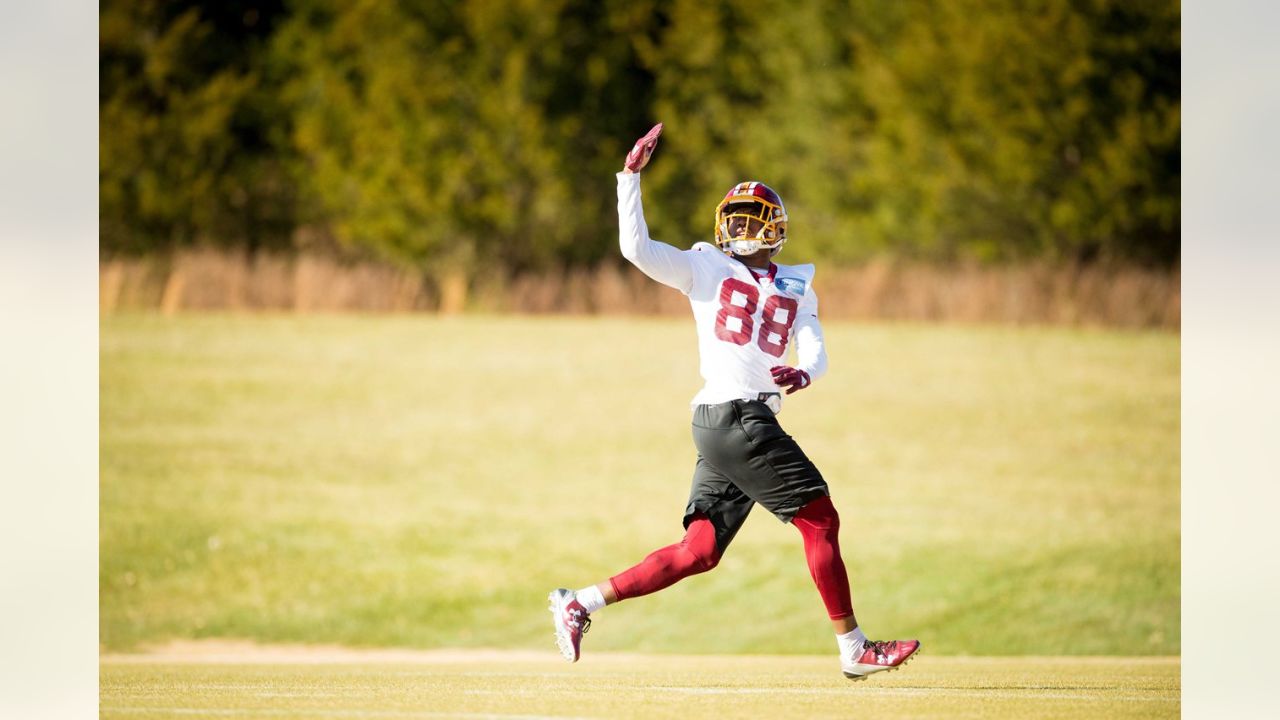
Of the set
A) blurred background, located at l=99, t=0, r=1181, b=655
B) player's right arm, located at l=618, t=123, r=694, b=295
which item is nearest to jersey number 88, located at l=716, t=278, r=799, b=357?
player's right arm, located at l=618, t=123, r=694, b=295

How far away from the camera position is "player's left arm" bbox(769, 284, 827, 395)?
6148mm

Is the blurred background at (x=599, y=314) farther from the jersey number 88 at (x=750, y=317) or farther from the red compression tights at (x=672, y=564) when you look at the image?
the jersey number 88 at (x=750, y=317)

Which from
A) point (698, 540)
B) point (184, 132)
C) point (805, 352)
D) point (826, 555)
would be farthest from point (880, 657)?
point (184, 132)

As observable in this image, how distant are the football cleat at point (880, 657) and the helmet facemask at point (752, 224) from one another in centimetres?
170

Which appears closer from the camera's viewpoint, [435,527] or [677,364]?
[435,527]

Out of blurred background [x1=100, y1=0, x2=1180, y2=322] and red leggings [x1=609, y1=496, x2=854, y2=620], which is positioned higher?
blurred background [x1=100, y1=0, x2=1180, y2=322]

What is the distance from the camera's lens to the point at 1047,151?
23766 millimetres

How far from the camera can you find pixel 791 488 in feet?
20.6

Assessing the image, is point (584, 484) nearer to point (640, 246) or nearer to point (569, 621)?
point (569, 621)

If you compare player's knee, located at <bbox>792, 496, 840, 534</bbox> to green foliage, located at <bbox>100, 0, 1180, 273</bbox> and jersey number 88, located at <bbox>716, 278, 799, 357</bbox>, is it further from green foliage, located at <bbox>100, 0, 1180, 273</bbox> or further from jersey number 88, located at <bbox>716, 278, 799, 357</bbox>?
green foliage, located at <bbox>100, 0, 1180, 273</bbox>

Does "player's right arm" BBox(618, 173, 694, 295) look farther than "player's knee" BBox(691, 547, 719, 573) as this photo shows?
No

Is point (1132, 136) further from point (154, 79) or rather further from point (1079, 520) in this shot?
point (154, 79)
